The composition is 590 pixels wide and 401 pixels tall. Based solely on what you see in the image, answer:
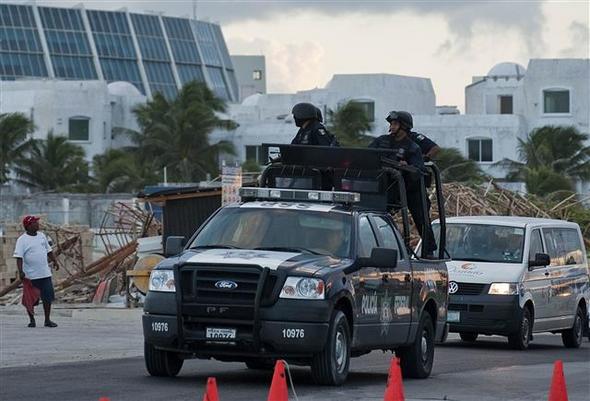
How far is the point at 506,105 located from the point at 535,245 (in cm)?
7312

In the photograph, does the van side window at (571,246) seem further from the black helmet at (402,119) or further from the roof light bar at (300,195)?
the roof light bar at (300,195)

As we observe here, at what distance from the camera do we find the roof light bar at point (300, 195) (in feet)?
50.9

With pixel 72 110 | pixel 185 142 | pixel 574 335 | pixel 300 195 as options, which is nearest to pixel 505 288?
pixel 574 335

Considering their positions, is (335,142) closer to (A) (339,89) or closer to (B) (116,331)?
(B) (116,331)

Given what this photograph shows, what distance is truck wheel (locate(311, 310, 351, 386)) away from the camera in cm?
1416

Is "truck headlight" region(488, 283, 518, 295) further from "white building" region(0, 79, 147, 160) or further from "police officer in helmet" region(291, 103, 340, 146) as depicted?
"white building" region(0, 79, 147, 160)

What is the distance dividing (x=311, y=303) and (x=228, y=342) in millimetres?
839

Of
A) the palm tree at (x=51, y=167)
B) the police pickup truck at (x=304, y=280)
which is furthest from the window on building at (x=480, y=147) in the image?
the police pickup truck at (x=304, y=280)

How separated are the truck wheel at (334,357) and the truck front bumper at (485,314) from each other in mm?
6763

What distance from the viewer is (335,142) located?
56.2 feet

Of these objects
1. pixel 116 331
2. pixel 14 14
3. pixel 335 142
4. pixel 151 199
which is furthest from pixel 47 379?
pixel 14 14

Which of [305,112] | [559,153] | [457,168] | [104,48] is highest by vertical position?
[104,48]

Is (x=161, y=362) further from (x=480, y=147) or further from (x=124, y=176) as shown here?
(x=480, y=147)

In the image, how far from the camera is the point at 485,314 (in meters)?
21.2
